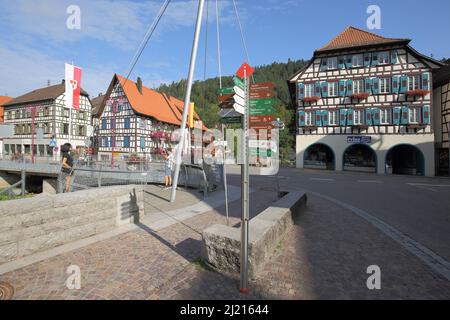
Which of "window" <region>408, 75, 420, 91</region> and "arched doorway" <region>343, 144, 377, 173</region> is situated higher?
"window" <region>408, 75, 420, 91</region>

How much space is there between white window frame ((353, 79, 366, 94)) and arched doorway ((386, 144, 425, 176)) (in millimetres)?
6790

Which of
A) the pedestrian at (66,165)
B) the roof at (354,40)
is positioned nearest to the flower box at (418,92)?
the roof at (354,40)

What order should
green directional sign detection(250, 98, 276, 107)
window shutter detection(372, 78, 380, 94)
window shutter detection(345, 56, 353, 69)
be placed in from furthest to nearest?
window shutter detection(345, 56, 353, 69) → window shutter detection(372, 78, 380, 94) → green directional sign detection(250, 98, 276, 107)

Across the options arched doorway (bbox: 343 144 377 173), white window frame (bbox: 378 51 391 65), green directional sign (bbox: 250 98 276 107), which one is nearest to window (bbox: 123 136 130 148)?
arched doorway (bbox: 343 144 377 173)

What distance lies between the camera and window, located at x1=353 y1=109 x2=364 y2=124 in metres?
26.3

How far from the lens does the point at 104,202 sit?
17.7ft

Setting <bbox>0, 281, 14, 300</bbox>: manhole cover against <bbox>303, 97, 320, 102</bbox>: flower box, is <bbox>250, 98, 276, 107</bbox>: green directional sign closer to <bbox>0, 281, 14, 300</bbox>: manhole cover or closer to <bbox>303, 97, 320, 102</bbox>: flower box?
<bbox>0, 281, 14, 300</bbox>: manhole cover

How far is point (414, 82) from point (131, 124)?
104 feet

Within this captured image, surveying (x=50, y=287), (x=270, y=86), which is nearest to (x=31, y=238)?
(x=50, y=287)

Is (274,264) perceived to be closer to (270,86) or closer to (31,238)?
(270,86)

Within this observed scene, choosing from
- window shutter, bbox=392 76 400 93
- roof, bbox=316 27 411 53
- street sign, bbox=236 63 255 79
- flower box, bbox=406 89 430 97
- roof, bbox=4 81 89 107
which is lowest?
street sign, bbox=236 63 255 79

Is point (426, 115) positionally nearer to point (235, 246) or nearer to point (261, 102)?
point (261, 102)

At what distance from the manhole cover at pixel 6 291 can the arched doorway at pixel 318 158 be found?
28.8 metres

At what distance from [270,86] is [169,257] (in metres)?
3.32
